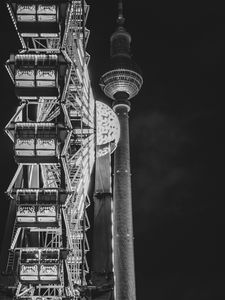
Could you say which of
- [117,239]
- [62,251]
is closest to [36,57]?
[62,251]

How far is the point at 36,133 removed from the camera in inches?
1406

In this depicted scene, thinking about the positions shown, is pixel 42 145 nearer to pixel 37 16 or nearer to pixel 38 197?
pixel 38 197

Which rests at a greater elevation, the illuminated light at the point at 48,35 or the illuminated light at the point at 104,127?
the illuminated light at the point at 48,35

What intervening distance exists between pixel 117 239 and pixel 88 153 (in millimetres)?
43440

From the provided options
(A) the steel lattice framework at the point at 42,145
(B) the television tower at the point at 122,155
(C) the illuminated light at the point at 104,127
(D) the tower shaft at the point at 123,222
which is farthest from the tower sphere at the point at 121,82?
(A) the steel lattice framework at the point at 42,145

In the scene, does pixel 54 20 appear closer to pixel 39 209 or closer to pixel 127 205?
pixel 39 209

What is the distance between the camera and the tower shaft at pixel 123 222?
79188mm

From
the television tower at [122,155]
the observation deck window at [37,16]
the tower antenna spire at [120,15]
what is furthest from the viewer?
the tower antenna spire at [120,15]

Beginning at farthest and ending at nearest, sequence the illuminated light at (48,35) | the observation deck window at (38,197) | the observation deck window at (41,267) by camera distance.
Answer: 1. the illuminated light at (48,35)
2. the observation deck window at (41,267)
3. the observation deck window at (38,197)

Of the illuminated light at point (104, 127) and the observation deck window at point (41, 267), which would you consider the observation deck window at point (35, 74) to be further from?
the observation deck window at point (41, 267)

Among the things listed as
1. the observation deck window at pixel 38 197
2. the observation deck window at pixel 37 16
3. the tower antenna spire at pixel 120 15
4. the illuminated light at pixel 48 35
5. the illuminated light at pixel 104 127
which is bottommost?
the observation deck window at pixel 38 197

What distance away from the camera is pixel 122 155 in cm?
8944

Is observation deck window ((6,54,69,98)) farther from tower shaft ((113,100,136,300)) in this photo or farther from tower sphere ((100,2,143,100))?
tower sphere ((100,2,143,100))

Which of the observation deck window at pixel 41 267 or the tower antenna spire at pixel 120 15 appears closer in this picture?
the observation deck window at pixel 41 267
